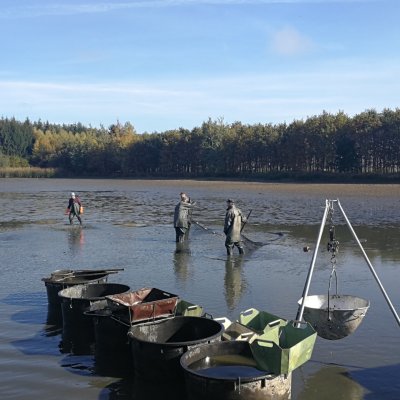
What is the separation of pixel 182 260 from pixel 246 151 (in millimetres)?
77959

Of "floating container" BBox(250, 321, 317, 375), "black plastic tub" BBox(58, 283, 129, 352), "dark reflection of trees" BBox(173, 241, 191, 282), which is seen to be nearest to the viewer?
"floating container" BBox(250, 321, 317, 375)

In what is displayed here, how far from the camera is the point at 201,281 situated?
1447cm

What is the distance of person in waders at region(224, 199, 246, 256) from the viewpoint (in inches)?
711

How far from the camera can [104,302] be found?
33.4ft

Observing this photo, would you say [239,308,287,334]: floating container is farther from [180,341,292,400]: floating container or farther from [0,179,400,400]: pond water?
[180,341,292,400]: floating container

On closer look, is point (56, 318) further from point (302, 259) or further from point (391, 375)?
point (302, 259)

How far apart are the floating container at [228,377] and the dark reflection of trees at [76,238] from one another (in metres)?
13.2

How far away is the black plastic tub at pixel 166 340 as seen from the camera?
779 cm

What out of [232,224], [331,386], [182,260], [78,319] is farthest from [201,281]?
[331,386]

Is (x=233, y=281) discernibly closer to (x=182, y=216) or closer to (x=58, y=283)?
(x=58, y=283)

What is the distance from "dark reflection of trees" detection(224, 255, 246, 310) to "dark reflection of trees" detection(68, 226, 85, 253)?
20.1ft

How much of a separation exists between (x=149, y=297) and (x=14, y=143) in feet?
583

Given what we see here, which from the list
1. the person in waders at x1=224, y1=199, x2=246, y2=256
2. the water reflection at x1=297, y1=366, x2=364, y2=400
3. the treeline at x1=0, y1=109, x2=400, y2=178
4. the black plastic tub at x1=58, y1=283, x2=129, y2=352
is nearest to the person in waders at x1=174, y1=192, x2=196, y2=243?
the person in waders at x1=224, y1=199, x2=246, y2=256

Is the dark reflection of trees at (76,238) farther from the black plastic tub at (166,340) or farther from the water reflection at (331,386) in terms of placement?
the water reflection at (331,386)
